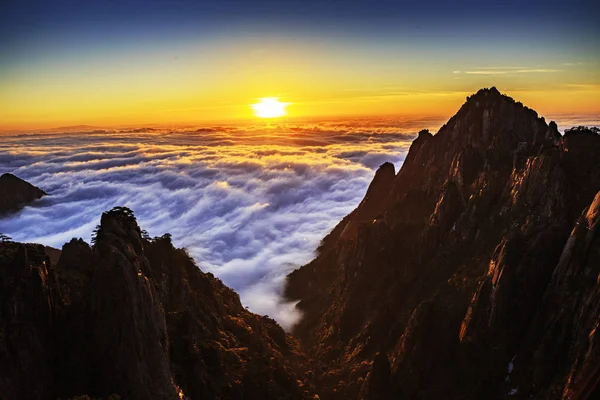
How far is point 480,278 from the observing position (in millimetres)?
60625

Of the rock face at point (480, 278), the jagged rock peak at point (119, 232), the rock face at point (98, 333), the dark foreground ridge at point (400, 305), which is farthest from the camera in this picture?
the rock face at point (480, 278)

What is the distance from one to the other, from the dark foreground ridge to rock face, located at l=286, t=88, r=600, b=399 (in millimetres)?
233

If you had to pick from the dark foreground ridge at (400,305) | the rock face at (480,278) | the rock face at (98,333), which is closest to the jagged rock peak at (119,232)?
the rock face at (98,333)

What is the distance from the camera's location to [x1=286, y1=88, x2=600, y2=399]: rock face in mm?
45375

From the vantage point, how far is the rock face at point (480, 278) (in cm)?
4538

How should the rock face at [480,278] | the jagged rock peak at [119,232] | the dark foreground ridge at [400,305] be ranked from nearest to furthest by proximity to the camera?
the dark foreground ridge at [400,305] → the jagged rock peak at [119,232] → the rock face at [480,278]

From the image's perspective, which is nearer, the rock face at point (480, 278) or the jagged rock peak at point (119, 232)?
the jagged rock peak at point (119, 232)

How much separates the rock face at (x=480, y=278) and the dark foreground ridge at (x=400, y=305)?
0.77ft

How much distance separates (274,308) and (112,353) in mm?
83052

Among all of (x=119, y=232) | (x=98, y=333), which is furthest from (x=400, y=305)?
(x=98, y=333)

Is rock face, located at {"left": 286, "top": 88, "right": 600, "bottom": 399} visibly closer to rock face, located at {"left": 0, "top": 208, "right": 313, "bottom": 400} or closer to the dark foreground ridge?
the dark foreground ridge

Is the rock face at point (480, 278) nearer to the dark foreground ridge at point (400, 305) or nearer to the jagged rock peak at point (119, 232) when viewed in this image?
the dark foreground ridge at point (400, 305)

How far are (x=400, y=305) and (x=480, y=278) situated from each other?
1970 cm

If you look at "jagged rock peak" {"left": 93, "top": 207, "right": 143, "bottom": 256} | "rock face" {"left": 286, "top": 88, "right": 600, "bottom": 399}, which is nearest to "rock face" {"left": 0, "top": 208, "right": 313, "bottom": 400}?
"jagged rock peak" {"left": 93, "top": 207, "right": 143, "bottom": 256}
